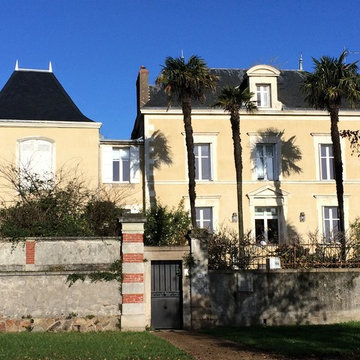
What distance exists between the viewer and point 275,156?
25938 mm

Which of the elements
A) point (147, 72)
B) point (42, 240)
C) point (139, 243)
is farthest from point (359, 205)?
point (42, 240)

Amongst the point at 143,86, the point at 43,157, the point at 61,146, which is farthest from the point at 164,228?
the point at 143,86

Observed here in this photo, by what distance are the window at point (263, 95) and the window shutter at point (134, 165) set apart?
6358 mm

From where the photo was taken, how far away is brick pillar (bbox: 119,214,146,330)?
14383 millimetres

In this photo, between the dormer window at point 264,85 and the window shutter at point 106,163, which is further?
the dormer window at point 264,85

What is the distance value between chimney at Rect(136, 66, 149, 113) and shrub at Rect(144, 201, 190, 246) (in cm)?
676

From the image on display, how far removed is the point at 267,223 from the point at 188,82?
7.79m

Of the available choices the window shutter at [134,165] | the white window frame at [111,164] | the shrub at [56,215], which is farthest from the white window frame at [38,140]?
the shrub at [56,215]

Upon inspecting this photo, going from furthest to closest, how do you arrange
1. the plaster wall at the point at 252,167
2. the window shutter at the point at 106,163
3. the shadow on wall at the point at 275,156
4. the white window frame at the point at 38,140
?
the shadow on wall at the point at 275,156 → the plaster wall at the point at 252,167 → the window shutter at the point at 106,163 → the white window frame at the point at 38,140

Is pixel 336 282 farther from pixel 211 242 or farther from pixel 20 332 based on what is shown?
pixel 20 332

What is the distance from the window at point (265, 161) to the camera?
84.8ft

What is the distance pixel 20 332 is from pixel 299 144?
1655 centimetres

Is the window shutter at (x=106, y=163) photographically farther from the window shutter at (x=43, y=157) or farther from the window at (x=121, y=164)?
the window shutter at (x=43, y=157)

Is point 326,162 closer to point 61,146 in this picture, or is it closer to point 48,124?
point 61,146
